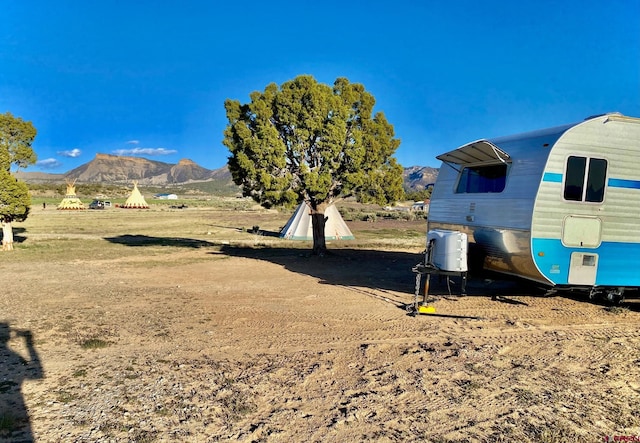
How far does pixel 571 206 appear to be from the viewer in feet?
25.9

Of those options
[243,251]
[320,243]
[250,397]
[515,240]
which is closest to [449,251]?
[515,240]

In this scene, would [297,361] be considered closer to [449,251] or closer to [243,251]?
[449,251]

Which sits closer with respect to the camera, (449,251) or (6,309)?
(449,251)

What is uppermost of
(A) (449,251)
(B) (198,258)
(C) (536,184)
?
(C) (536,184)

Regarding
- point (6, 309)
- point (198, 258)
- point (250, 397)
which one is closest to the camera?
point (250, 397)

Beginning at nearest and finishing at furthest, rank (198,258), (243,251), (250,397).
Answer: (250,397), (198,258), (243,251)

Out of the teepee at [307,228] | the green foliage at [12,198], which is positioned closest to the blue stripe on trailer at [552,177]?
the teepee at [307,228]

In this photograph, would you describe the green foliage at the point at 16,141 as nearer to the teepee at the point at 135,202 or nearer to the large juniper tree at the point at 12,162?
the large juniper tree at the point at 12,162

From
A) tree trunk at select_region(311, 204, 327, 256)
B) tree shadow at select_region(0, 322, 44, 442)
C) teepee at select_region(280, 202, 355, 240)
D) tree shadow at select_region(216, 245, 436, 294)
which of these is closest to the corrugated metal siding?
tree shadow at select_region(216, 245, 436, 294)

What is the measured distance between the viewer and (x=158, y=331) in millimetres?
7570

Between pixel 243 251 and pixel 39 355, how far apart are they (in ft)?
47.0

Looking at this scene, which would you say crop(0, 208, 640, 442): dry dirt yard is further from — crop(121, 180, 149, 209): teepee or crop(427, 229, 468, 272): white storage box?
crop(121, 180, 149, 209): teepee

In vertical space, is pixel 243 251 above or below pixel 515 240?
below

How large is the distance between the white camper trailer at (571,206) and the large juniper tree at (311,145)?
889 centimetres
